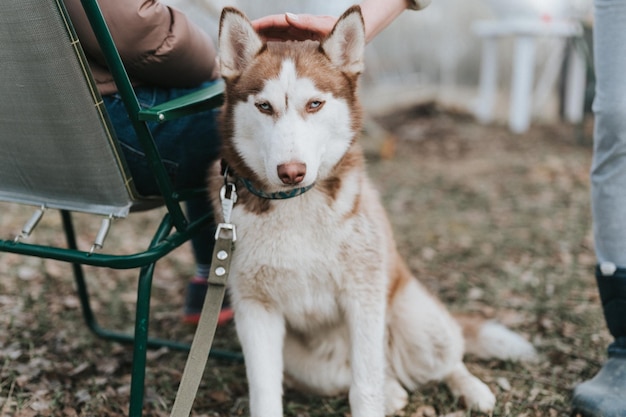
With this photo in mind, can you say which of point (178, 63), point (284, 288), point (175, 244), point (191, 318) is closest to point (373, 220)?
point (284, 288)

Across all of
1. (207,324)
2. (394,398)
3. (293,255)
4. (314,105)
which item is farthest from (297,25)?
(394,398)

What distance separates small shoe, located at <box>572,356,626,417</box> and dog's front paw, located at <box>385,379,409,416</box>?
624mm

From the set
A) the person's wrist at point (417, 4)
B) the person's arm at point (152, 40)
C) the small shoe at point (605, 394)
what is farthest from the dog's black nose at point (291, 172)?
the small shoe at point (605, 394)

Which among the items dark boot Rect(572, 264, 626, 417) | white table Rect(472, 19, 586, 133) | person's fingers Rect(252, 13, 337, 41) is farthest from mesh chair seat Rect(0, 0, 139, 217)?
white table Rect(472, 19, 586, 133)

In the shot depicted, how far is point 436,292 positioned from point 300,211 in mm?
1886

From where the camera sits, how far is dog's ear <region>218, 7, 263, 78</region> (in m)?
1.99

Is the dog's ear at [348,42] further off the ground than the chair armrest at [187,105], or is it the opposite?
the dog's ear at [348,42]

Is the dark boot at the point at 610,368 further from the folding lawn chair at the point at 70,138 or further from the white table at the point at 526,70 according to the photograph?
the white table at the point at 526,70

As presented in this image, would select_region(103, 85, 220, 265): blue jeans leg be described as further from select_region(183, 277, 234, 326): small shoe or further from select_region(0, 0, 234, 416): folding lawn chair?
select_region(183, 277, 234, 326): small shoe

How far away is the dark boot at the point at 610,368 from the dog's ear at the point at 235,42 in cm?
149

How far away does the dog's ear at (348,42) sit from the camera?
6.49ft

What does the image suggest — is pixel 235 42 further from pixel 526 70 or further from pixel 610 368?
pixel 526 70

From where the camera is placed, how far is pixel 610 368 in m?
2.30

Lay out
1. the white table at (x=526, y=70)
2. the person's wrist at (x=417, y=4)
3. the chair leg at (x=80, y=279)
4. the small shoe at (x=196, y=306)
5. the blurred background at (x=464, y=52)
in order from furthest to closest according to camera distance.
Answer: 1. the white table at (x=526, y=70)
2. the blurred background at (x=464, y=52)
3. the small shoe at (x=196, y=306)
4. the chair leg at (x=80, y=279)
5. the person's wrist at (x=417, y=4)
